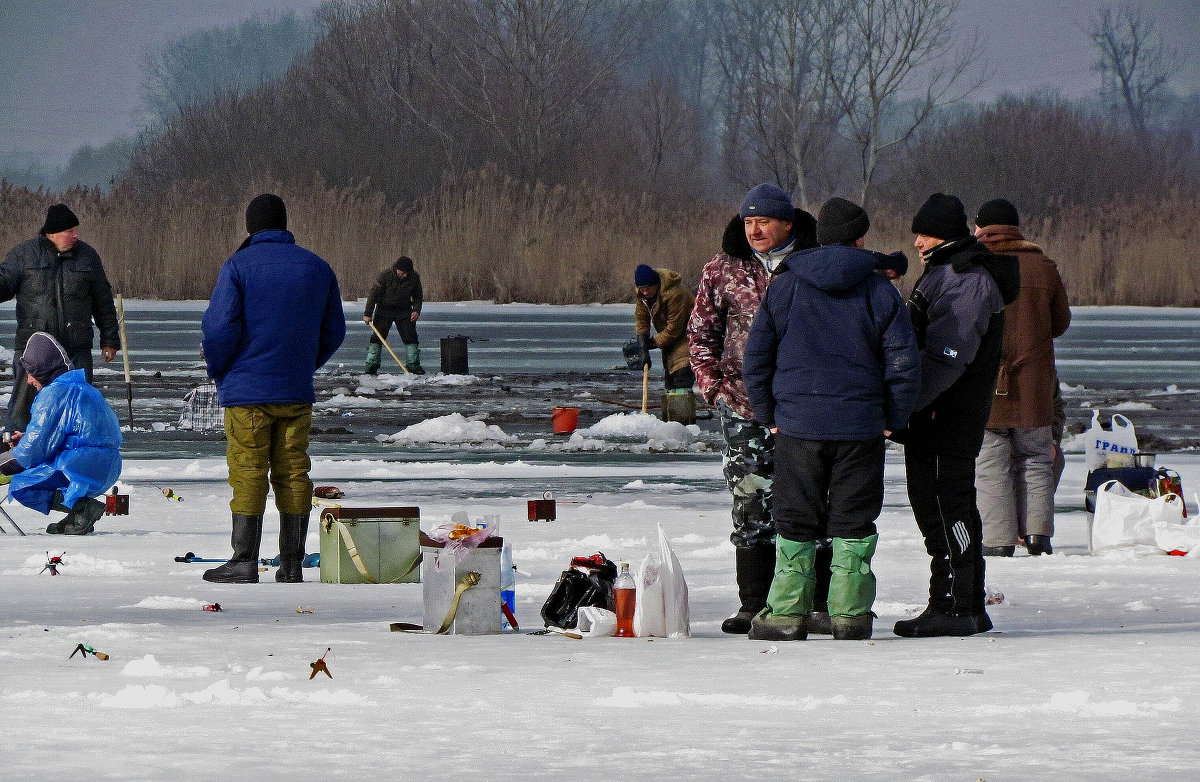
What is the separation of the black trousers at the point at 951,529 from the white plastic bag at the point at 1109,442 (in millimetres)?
3311

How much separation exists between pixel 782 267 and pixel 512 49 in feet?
198

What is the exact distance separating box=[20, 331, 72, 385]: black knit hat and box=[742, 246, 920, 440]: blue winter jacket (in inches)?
189

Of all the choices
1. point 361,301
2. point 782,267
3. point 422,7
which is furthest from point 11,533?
point 422,7

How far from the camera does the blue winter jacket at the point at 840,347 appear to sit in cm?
655

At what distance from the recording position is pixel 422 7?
229ft

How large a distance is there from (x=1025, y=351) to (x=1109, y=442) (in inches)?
53.8

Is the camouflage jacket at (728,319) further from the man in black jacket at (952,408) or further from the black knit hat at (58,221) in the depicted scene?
the black knit hat at (58,221)

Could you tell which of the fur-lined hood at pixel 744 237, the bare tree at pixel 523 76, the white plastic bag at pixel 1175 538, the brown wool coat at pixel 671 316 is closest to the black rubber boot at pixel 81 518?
the fur-lined hood at pixel 744 237

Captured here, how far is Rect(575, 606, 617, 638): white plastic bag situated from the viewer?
22.8 ft

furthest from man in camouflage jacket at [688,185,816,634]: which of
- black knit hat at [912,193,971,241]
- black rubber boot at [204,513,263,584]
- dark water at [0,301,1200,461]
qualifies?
dark water at [0,301,1200,461]

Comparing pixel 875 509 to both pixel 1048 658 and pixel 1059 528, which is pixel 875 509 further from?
pixel 1059 528

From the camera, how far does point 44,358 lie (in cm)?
1010

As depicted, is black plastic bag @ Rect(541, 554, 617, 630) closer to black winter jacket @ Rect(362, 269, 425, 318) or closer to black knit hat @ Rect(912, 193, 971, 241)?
black knit hat @ Rect(912, 193, 971, 241)

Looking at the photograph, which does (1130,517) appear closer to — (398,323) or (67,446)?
(67,446)
